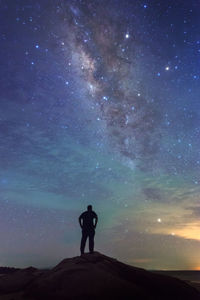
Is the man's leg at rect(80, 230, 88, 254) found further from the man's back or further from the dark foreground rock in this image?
the dark foreground rock

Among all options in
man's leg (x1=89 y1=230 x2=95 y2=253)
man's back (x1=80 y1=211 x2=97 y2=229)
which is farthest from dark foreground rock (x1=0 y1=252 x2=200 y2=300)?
man's back (x1=80 y1=211 x2=97 y2=229)

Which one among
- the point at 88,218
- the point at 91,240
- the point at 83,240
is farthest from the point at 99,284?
the point at 88,218

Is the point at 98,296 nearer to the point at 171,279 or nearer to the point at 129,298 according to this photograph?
the point at 129,298

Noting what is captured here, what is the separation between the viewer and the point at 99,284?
9.27 m

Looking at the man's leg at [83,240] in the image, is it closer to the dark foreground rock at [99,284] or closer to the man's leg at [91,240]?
the man's leg at [91,240]

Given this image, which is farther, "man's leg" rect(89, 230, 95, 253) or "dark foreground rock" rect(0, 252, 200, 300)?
"man's leg" rect(89, 230, 95, 253)

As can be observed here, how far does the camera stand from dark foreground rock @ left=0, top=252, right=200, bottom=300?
9.06m

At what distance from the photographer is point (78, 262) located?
1132 cm

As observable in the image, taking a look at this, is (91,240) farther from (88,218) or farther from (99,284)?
(99,284)

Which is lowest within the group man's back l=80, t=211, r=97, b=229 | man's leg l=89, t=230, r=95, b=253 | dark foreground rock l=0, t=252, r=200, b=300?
dark foreground rock l=0, t=252, r=200, b=300

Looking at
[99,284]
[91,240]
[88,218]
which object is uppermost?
[88,218]

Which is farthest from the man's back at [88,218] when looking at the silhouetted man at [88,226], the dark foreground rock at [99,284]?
the dark foreground rock at [99,284]

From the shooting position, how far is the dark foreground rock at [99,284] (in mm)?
9062

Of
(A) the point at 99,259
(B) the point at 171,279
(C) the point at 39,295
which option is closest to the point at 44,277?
(C) the point at 39,295
